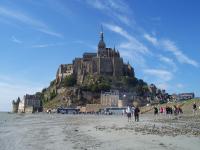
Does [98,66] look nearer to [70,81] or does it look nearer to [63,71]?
[70,81]

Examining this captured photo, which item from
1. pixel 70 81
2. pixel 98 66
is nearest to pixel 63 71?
pixel 70 81

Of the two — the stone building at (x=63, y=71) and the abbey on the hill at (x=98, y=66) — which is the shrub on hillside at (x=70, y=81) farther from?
the stone building at (x=63, y=71)

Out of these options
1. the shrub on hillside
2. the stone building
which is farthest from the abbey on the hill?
the shrub on hillside

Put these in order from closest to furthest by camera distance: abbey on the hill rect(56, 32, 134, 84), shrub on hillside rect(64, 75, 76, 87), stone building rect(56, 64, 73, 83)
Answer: abbey on the hill rect(56, 32, 134, 84) < shrub on hillside rect(64, 75, 76, 87) < stone building rect(56, 64, 73, 83)

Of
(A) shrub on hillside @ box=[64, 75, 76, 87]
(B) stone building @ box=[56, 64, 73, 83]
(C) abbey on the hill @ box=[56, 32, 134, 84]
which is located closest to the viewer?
(C) abbey on the hill @ box=[56, 32, 134, 84]

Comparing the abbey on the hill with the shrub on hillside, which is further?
the shrub on hillside

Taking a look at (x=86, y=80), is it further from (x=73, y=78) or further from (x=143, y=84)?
(x=143, y=84)

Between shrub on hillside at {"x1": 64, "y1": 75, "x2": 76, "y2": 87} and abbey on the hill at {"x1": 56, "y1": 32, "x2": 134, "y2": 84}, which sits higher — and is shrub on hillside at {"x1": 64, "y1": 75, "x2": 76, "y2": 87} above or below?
below

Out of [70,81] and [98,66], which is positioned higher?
[98,66]

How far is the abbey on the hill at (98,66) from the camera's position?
143750mm

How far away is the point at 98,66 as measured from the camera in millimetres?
143500

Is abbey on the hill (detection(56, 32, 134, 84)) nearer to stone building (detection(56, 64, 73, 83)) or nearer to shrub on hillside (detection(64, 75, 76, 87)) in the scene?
stone building (detection(56, 64, 73, 83))

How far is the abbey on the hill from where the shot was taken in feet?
472

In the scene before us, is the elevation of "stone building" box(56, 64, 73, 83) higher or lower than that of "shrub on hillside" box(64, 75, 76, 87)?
higher
